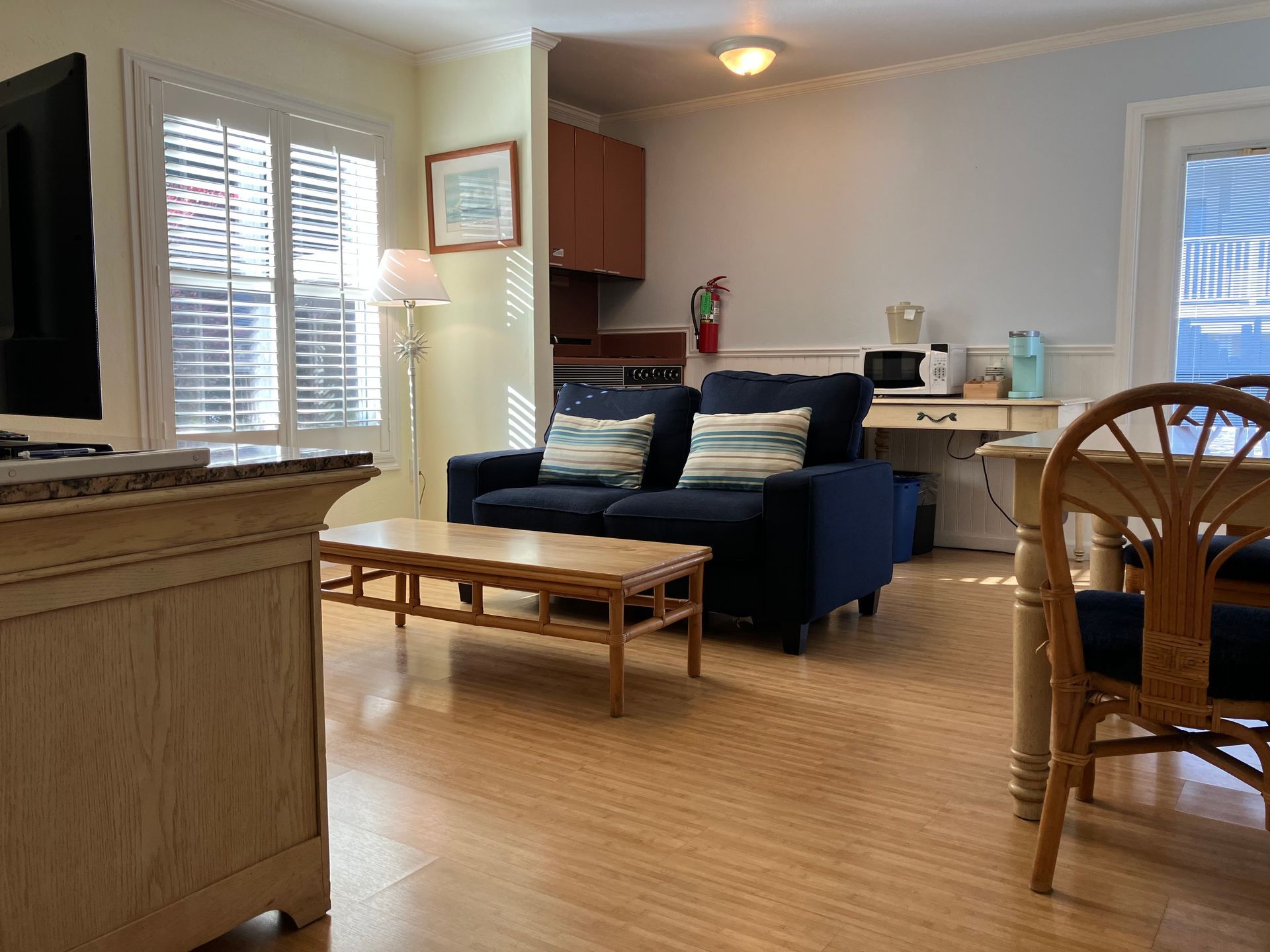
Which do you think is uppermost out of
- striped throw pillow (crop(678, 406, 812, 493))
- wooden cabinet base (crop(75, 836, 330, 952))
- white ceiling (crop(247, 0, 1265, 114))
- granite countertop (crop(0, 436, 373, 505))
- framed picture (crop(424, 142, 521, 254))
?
white ceiling (crop(247, 0, 1265, 114))

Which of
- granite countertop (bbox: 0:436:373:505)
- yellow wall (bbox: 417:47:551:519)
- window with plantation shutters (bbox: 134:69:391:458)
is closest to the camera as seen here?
granite countertop (bbox: 0:436:373:505)

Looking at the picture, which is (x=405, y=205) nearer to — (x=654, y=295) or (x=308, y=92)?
(x=308, y=92)

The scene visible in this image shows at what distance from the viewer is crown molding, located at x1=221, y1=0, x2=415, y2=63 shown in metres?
4.45

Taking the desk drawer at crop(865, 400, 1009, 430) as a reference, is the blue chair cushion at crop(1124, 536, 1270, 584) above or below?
below

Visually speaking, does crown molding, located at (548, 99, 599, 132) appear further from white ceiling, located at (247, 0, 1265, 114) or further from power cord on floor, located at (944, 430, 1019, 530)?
power cord on floor, located at (944, 430, 1019, 530)

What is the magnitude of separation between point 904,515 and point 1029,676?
2949 millimetres

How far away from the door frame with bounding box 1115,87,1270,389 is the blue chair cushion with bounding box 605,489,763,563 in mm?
2413

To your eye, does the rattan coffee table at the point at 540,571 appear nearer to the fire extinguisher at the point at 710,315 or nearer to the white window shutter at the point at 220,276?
the white window shutter at the point at 220,276

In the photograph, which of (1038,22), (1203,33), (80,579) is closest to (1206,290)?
(1203,33)

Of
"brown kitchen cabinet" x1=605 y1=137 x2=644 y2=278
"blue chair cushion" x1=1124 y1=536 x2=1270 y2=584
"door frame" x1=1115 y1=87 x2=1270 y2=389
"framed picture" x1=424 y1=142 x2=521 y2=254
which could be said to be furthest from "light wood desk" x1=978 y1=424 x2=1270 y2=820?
"brown kitchen cabinet" x1=605 y1=137 x2=644 y2=278

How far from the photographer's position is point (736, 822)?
2059 mm

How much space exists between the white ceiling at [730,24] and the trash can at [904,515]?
86.9 inches

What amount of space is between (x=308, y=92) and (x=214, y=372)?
4.73ft

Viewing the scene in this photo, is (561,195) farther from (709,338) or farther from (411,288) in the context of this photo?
(411,288)
